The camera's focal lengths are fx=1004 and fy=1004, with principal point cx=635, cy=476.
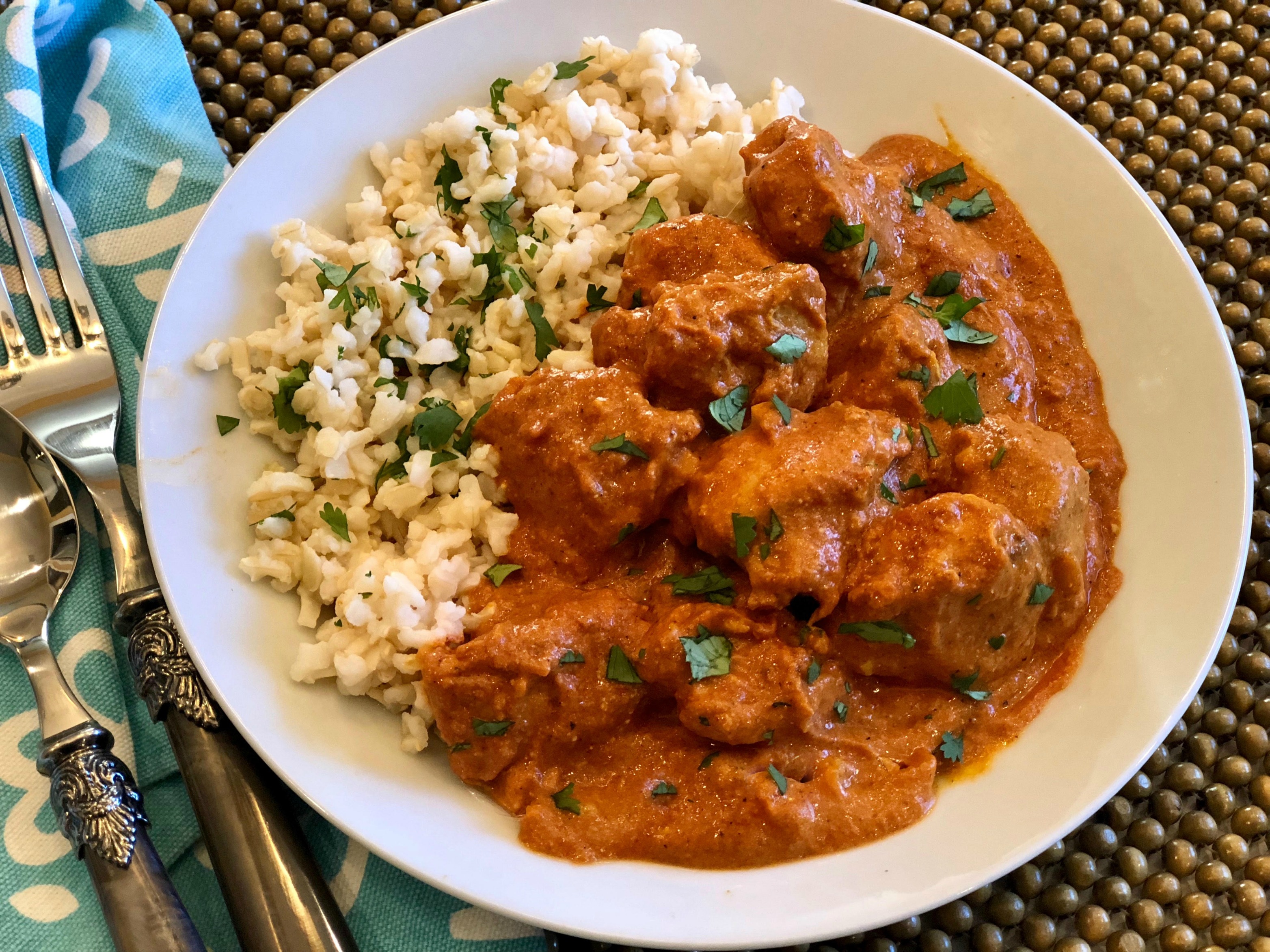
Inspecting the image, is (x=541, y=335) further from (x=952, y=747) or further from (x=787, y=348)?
(x=952, y=747)

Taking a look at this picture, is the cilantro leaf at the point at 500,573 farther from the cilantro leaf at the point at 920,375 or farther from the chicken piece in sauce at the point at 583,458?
the cilantro leaf at the point at 920,375

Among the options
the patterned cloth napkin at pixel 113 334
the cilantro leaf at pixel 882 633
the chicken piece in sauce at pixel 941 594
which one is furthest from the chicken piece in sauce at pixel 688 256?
the patterned cloth napkin at pixel 113 334

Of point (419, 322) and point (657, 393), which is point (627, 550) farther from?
point (419, 322)

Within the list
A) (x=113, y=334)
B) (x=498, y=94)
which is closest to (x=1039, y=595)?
(x=498, y=94)

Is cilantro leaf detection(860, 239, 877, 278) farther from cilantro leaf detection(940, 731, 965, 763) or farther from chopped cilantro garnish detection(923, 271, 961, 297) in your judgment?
cilantro leaf detection(940, 731, 965, 763)

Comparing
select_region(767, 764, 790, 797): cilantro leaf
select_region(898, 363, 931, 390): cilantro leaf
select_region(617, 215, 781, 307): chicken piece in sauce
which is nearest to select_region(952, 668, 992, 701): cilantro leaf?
select_region(767, 764, 790, 797): cilantro leaf

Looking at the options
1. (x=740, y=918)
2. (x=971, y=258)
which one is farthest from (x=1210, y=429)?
(x=740, y=918)
